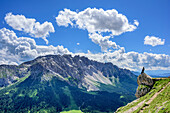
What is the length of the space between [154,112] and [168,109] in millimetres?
7660

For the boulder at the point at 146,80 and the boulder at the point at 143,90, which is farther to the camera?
the boulder at the point at 146,80

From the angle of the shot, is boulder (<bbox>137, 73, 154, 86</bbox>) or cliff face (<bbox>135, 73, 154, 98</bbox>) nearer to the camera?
cliff face (<bbox>135, 73, 154, 98</bbox>)

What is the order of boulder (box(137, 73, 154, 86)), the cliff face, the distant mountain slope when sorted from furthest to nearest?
boulder (box(137, 73, 154, 86)) < the cliff face < the distant mountain slope

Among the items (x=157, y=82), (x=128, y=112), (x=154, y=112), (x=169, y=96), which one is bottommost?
(x=128, y=112)

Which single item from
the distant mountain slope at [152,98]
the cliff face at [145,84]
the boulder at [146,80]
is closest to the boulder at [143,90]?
the cliff face at [145,84]

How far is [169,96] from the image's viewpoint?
61719mm

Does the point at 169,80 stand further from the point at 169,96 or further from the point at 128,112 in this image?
the point at 128,112

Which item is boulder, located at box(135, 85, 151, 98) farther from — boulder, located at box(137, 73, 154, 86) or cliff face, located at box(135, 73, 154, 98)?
boulder, located at box(137, 73, 154, 86)

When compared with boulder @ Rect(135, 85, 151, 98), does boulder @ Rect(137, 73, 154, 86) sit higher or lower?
higher

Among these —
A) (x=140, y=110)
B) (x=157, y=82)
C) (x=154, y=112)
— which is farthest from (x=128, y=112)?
(x=157, y=82)

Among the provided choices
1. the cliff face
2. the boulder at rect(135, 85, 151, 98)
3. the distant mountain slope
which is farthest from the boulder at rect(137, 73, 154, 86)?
the distant mountain slope

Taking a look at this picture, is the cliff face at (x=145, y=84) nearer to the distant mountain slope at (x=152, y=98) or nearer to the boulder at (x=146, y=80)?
the boulder at (x=146, y=80)

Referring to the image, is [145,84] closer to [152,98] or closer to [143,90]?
[143,90]

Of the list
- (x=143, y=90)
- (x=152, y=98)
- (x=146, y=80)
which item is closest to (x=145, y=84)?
(x=146, y=80)
